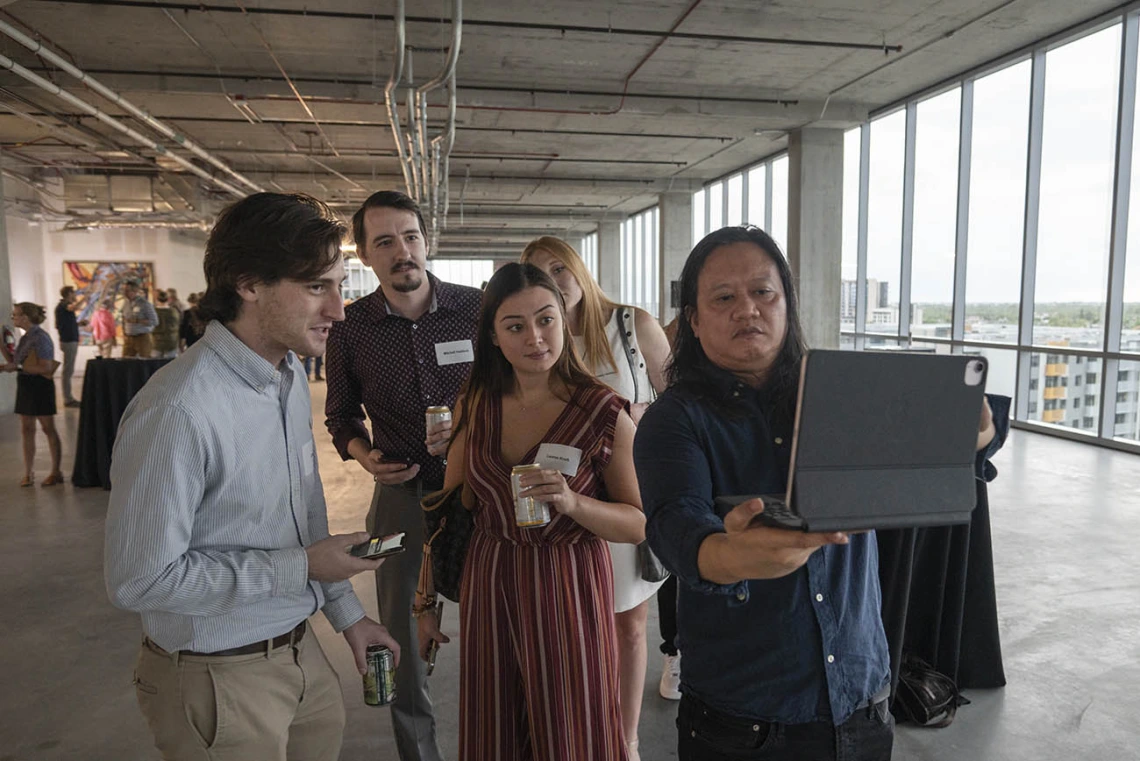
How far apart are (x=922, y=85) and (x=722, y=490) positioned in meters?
9.66

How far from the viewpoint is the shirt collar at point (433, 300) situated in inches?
94.3

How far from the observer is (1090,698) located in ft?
9.24

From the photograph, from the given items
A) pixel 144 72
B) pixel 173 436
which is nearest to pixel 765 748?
pixel 173 436

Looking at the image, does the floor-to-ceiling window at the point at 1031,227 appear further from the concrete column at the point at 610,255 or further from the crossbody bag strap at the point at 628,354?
the concrete column at the point at 610,255

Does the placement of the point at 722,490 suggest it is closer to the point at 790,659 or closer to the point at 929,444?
the point at 790,659

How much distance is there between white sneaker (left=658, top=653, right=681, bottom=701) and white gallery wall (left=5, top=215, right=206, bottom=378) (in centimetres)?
1664

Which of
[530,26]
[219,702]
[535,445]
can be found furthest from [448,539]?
[530,26]

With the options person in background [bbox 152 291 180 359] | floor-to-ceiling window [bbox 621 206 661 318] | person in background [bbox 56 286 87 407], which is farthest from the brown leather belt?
floor-to-ceiling window [bbox 621 206 661 318]

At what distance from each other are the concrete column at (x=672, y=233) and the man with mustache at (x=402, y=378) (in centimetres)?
1365

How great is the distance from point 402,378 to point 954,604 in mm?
2193

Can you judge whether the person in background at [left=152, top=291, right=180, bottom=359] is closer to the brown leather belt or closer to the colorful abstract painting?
the brown leather belt

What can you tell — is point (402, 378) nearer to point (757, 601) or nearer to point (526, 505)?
point (526, 505)

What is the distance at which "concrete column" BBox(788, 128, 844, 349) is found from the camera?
1013 cm

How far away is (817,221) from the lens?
33.6 ft
